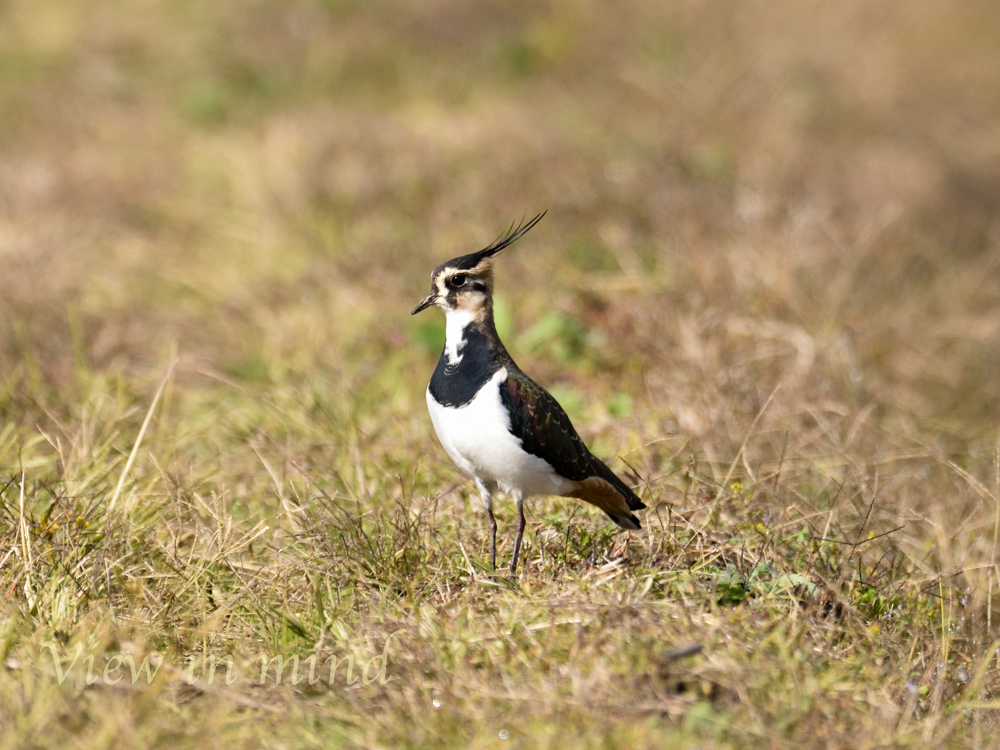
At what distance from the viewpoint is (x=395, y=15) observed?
508 inches

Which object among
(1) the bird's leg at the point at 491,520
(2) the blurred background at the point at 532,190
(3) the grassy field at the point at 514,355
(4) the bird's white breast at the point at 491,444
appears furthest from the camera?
(2) the blurred background at the point at 532,190

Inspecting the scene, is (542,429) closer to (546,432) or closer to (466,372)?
(546,432)

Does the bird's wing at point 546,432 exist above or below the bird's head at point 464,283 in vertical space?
below

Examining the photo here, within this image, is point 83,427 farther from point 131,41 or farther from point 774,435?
point 131,41

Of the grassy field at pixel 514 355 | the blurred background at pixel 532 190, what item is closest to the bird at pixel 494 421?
the grassy field at pixel 514 355

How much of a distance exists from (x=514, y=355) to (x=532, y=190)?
2410mm

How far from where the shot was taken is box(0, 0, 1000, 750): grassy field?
131 inches

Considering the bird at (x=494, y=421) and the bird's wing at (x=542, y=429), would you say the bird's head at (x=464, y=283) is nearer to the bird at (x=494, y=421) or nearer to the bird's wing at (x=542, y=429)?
the bird at (x=494, y=421)

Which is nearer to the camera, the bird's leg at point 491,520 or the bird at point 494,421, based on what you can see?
the bird at point 494,421

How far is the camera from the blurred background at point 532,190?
689cm

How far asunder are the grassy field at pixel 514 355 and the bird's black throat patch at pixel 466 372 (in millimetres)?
478

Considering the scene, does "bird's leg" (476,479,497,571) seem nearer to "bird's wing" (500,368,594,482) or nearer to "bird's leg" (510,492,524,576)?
"bird's leg" (510,492,524,576)

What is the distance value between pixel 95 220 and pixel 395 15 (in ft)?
17.7

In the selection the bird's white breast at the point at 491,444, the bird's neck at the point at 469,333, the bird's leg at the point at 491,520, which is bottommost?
the bird's leg at the point at 491,520
